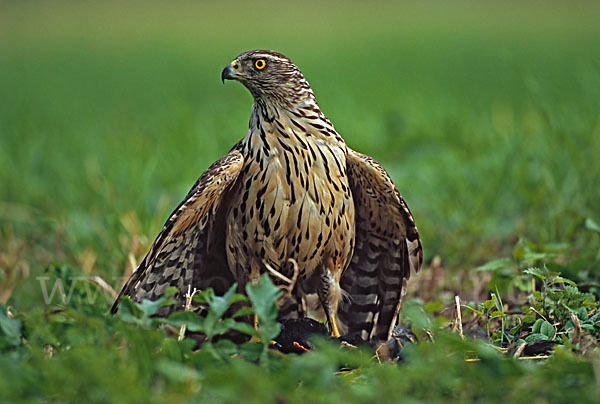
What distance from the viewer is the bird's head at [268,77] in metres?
3.95

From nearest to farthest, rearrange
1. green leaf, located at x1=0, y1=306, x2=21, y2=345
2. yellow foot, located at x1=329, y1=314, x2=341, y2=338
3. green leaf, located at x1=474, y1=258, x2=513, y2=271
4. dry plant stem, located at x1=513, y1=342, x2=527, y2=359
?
green leaf, located at x1=0, y1=306, x2=21, y2=345 → dry plant stem, located at x1=513, y1=342, x2=527, y2=359 → yellow foot, located at x1=329, y1=314, x2=341, y2=338 → green leaf, located at x1=474, y1=258, x2=513, y2=271

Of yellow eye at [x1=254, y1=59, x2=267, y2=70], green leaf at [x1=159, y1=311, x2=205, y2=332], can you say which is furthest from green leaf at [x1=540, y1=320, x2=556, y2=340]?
yellow eye at [x1=254, y1=59, x2=267, y2=70]

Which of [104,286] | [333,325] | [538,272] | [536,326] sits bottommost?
[333,325]

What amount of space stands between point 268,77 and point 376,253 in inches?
46.5

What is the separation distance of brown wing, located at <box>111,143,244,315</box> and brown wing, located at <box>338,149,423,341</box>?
70 centimetres

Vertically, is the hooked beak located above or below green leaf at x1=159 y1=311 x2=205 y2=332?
above

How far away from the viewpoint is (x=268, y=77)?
3959 millimetres

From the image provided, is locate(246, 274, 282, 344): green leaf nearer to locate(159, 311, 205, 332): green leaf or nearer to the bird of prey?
locate(159, 311, 205, 332): green leaf

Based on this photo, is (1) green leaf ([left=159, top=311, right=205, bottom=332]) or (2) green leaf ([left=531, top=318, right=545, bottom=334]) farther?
(2) green leaf ([left=531, top=318, right=545, bottom=334])

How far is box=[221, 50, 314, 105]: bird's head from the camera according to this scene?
395cm

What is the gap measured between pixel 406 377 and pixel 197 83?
41.4 feet

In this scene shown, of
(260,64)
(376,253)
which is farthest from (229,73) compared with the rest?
(376,253)

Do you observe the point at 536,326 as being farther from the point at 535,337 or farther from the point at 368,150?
the point at 368,150

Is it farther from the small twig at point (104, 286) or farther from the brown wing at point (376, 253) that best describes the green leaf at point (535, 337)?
the small twig at point (104, 286)
